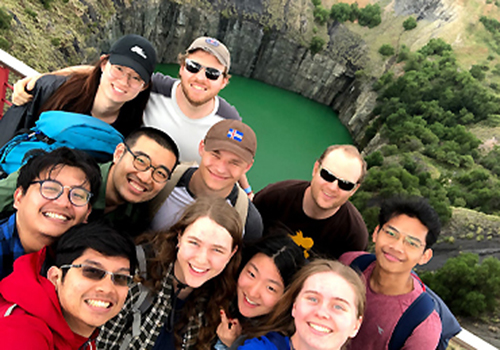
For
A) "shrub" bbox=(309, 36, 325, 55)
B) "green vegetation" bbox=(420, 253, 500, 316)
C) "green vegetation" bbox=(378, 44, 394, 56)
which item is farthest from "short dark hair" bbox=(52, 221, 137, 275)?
"green vegetation" bbox=(378, 44, 394, 56)

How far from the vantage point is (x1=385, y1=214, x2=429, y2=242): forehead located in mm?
3125

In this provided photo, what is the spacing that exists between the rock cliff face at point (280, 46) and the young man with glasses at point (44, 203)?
2356 cm

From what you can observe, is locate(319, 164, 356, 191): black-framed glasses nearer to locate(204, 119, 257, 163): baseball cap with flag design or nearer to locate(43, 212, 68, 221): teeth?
locate(204, 119, 257, 163): baseball cap with flag design

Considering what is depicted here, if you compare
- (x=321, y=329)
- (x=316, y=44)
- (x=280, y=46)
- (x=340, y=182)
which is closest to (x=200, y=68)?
(x=340, y=182)

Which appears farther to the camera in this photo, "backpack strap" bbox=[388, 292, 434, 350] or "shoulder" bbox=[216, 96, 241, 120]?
"shoulder" bbox=[216, 96, 241, 120]

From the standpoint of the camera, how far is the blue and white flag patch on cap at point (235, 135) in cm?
325

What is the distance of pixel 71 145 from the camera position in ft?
9.65

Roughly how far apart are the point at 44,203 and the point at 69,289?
2.10 ft

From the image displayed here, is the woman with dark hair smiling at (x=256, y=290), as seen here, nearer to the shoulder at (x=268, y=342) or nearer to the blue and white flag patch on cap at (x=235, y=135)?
the shoulder at (x=268, y=342)

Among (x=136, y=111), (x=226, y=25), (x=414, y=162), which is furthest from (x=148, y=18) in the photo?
(x=136, y=111)

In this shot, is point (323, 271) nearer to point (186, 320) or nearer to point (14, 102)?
point (186, 320)

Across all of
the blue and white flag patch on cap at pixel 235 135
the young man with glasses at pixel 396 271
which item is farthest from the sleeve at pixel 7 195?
the young man with glasses at pixel 396 271

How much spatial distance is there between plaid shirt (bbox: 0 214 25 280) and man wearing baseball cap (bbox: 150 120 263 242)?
106cm

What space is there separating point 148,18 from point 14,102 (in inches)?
853
